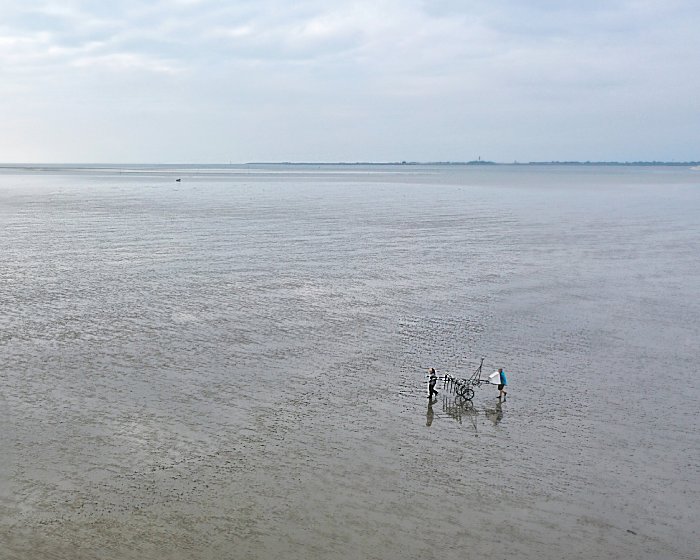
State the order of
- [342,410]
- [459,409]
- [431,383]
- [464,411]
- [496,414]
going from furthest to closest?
[431,383] < [459,409] < [464,411] < [496,414] < [342,410]

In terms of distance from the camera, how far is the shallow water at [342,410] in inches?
744

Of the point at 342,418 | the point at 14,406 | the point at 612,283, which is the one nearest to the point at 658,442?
the point at 342,418

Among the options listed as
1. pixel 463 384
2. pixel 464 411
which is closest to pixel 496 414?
pixel 464 411

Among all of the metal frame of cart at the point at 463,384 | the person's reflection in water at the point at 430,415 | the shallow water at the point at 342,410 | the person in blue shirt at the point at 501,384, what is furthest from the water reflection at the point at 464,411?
the person in blue shirt at the point at 501,384

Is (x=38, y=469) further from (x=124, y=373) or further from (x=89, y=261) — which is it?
(x=89, y=261)

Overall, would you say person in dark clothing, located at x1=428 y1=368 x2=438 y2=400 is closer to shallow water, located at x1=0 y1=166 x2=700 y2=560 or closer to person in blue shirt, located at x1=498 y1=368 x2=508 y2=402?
shallow water, located at x1=0 y1=166 x2=700 y2=560

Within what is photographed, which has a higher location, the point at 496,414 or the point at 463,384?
the point at 463,384

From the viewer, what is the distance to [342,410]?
26.5 metres

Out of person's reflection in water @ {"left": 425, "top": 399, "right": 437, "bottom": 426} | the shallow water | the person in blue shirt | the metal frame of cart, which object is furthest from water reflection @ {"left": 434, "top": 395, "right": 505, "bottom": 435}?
the person in blue shirt

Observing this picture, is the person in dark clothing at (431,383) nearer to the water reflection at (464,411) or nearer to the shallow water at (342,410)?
the water reflection at (464,411)

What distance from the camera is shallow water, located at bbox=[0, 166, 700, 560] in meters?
18.9

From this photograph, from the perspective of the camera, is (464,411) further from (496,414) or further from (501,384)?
(501,384)

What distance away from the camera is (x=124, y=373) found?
29859 millimetres

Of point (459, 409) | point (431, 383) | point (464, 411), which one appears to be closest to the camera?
point (464, 411)
